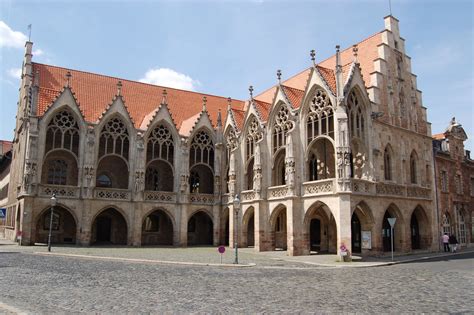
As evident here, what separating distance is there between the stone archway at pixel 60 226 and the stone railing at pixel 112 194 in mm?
3612

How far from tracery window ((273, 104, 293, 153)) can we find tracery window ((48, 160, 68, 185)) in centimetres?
1904

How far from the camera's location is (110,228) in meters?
38.4

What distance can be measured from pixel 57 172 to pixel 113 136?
19.3ft

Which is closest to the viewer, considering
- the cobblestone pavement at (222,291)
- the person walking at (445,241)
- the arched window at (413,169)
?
the cobblestone pavement at (222,291)

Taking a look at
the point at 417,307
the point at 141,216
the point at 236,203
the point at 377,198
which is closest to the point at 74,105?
the point at 141,216

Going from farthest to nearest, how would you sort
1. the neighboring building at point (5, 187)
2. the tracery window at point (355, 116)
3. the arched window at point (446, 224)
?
the neighboring building at point (5, 187), the arched window at point (446, 224), the tracery window at point (355, 116)

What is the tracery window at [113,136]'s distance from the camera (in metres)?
36.1

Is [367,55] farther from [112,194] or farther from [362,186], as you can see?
[112,194]

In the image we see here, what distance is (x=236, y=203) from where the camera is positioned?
23.2 meters

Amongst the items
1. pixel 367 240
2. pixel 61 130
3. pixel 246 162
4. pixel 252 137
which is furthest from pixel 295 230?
pixel 61 130

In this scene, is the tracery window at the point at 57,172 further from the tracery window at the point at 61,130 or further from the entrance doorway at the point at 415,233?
the entrance doorway at the point at 415,233

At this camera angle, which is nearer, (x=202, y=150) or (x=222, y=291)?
(x=222, y=291)

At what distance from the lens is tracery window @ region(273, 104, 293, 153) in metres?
32.1

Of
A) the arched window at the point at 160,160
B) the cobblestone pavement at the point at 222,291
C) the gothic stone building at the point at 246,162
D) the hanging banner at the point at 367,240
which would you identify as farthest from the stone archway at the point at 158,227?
the cobblestone pavement at the point at 222,291
